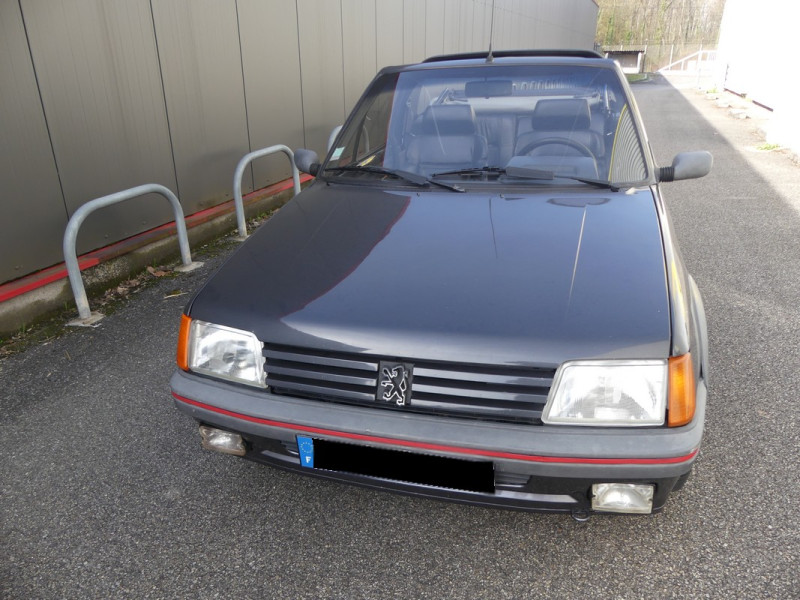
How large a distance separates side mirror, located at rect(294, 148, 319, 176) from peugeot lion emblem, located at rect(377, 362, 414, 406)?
176 centimetres

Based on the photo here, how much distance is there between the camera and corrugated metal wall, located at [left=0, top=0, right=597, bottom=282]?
151 inches

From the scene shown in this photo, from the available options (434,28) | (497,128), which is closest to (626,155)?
(497,128)

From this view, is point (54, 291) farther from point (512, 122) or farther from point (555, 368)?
point (555, 368)

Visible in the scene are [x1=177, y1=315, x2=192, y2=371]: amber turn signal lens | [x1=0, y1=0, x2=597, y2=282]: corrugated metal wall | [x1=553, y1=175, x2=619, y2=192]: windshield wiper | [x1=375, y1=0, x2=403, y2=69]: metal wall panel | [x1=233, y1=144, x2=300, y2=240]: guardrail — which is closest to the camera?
[x1=177, y1=315, x2=192, y2=371]: amber turn signal lens

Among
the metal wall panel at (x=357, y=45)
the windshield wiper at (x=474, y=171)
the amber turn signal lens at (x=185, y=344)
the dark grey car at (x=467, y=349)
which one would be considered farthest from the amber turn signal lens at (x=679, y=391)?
the metal wall panel at (x=357, y=45)

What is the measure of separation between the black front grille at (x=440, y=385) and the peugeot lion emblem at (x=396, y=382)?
0.06 feet

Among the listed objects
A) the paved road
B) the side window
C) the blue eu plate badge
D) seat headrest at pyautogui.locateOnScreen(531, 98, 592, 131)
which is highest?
seat headrest at pyautogui.locateOnScreen(531, 98, 592, 131)

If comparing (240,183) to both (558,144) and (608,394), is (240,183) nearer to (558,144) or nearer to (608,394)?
(558,144)

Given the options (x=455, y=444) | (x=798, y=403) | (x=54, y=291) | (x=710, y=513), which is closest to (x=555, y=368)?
(x=455, y=444)

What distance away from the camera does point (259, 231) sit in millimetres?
2570

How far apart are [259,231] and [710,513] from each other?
2.14 meters

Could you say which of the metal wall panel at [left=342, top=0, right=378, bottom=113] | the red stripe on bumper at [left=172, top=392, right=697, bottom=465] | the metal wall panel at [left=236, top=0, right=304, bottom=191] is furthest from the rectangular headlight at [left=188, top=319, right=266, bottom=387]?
the metal wall panel at [left=342, top=0, right=378, bottom=113]

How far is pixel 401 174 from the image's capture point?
2807 millimetres

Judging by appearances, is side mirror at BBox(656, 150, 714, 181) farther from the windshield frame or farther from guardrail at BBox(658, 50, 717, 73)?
guardrail at BBox(658, 50, 717, 73)
